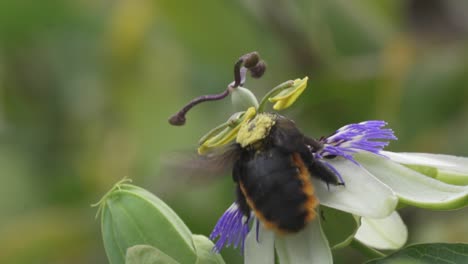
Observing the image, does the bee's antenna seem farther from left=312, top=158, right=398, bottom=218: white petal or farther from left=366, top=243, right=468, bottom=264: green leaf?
left=366, top=243, right=468, bottom=264: green leaf

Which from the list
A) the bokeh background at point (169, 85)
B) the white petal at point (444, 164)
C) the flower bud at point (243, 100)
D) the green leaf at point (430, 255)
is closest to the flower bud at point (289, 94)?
the flower bud at point (243, 100)

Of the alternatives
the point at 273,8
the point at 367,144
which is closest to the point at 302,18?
the point at 273,8

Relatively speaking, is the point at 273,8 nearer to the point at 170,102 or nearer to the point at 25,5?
the point at 170,102

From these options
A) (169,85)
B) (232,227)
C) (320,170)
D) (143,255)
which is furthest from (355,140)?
(169,85)

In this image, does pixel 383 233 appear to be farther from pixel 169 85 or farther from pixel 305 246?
pixel 169 85

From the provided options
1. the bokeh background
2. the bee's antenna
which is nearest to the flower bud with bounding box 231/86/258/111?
the bee's antenna

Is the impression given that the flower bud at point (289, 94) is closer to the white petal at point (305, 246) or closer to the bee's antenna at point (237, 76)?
the bee's antenna at point (237, 76)
